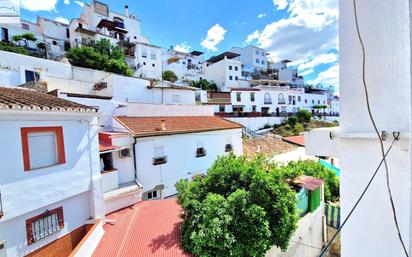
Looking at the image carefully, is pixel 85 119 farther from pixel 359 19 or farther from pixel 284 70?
pixel 284 70

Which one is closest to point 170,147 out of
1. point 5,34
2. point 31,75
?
point 31,75

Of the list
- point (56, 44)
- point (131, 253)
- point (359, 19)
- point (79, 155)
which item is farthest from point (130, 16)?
point (359, 19)

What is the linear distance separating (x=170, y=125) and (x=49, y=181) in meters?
8.20

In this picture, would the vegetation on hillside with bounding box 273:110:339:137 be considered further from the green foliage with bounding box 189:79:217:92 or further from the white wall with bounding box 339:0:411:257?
the white wall with bounding box 339:0:411:257

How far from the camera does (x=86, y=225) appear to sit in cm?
783

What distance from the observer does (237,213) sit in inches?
243

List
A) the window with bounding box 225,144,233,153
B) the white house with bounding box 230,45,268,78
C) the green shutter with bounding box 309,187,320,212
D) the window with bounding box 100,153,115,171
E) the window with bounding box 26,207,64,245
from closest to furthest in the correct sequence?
the window with bounding box 26,207,64,245 < the green shutter with bounding box 309,187,320,212 < the window with bounding box 100,153,115,171 < the window with bounding box 225,144,233,153 < the white house with bounding box 230,45,268,78

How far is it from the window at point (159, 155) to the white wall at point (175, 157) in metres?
0.18

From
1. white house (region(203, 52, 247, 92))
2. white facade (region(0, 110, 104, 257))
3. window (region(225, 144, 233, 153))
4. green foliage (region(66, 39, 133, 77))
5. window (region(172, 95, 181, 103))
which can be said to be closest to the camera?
white facade (region(0, 110, 104, 257))

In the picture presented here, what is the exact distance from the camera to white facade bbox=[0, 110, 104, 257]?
18.5 ft

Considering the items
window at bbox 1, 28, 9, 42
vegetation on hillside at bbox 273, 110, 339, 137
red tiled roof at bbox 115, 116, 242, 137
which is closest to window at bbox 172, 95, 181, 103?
red tiled roof at bbox 115, 116, 242, 137

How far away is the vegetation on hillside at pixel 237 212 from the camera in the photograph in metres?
5.85

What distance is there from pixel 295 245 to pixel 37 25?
45.7 m

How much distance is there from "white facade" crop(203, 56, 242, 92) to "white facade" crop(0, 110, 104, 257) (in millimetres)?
37953
